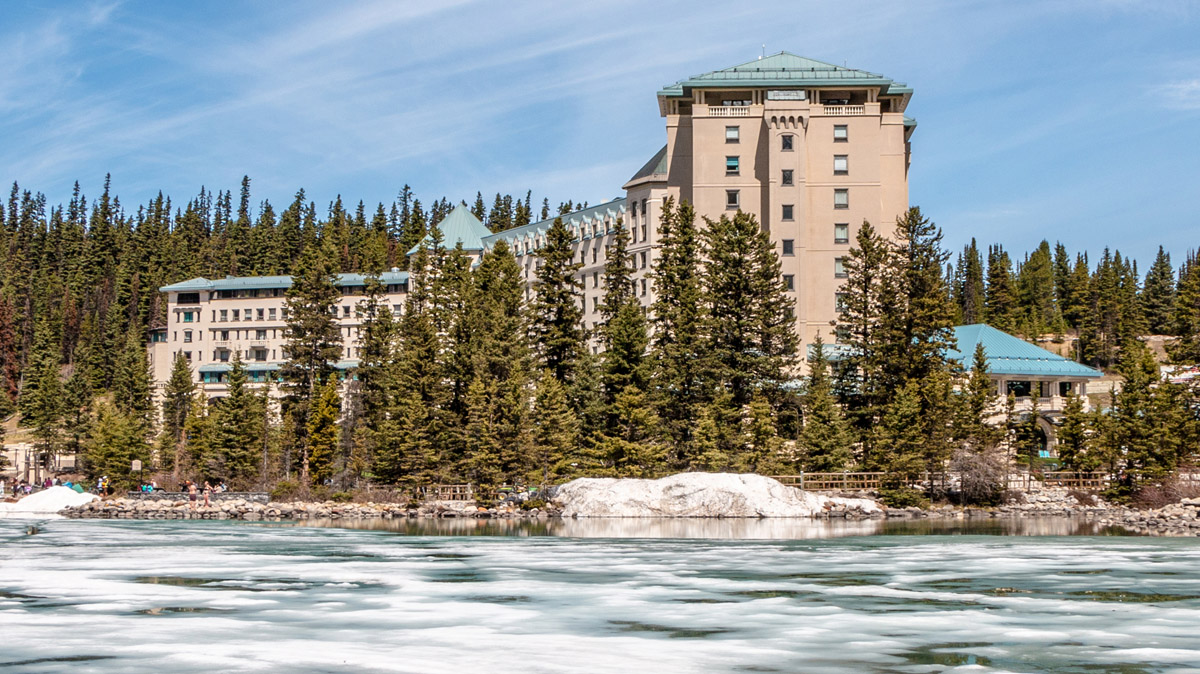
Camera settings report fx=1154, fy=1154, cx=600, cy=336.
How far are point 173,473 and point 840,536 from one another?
6458 centimetres

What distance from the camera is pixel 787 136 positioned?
306 feet

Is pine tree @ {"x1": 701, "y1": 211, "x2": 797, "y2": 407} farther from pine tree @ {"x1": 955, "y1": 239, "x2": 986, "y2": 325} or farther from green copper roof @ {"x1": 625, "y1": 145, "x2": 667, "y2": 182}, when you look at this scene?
pine tree @ {"x1": 955, "y1": 239, "x2": 986, "y2": 325}

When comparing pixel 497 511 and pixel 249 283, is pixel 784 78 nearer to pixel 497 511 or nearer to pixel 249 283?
pixel 497 511

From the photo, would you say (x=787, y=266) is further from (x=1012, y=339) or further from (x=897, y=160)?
(x=1012, y=339)

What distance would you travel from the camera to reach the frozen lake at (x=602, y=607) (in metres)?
13.9

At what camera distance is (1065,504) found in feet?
199

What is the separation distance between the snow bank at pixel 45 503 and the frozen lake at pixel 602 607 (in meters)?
28.4

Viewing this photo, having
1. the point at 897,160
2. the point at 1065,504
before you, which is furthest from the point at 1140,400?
the point at 897,160

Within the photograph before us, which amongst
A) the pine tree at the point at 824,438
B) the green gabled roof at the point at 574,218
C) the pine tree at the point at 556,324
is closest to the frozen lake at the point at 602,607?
the pine tree at the point at 824,438

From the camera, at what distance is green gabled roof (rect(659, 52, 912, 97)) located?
94.6 meters

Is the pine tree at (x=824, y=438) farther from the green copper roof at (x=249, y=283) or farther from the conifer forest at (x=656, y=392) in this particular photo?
the green copper roof at (x=249, y=283)

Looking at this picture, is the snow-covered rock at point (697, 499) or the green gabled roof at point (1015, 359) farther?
the green gabled roof at point (1015, 359)

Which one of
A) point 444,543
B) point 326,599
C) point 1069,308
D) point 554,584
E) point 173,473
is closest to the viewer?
point 326,599

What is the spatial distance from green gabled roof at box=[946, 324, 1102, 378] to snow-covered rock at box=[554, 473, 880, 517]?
129 ft
